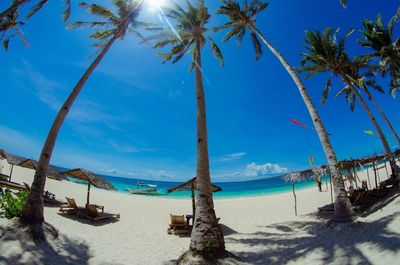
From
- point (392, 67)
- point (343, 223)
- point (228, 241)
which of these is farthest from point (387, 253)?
point (392, 67)

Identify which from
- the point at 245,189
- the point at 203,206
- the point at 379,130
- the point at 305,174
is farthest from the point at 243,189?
the point at 203,206

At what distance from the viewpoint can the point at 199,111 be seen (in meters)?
8.19

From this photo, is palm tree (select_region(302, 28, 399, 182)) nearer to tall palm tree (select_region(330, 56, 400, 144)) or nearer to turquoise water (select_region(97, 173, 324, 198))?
tall palm tree (select_region(330, 56, 400, 144))

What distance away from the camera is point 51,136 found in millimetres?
7719

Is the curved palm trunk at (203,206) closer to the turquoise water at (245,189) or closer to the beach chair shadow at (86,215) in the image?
the beach chair shadow at (86,215)

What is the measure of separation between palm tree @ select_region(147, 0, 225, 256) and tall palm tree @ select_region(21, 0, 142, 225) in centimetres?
166

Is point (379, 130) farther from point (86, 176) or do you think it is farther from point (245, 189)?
point (245, 189)

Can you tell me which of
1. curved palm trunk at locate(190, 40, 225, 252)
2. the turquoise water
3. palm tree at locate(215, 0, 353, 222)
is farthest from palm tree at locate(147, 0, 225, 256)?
the turquoise water

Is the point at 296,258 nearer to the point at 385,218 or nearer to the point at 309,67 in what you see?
the point at 385,218

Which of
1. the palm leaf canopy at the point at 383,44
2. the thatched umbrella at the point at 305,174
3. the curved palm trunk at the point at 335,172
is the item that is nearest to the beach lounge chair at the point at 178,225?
the curved palm trunk at the point at 335,172

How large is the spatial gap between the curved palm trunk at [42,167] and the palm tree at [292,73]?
931 cm

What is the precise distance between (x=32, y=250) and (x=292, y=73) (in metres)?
12.6

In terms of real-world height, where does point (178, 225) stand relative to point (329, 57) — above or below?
below

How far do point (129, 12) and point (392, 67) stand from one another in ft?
67.6
